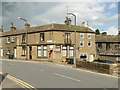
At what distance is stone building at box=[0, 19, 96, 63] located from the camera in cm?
2925

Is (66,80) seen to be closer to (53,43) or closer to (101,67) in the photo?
(101,67)

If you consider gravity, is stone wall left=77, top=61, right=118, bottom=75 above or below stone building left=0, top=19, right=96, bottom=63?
below

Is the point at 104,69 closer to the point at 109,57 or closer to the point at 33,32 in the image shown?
the point at 109,57

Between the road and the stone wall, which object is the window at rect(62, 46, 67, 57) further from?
the road

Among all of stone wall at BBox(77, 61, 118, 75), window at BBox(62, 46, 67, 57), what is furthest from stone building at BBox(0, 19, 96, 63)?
stone wall at BBox(77, 61, 118, 75)

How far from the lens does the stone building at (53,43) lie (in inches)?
1152

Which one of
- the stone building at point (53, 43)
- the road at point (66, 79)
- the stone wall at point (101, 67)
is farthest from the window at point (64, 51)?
the road at point (66, 79)

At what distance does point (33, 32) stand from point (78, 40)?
1188 centimetres

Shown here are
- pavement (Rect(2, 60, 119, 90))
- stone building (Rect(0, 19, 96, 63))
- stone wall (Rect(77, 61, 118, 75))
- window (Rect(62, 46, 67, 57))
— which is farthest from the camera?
window (Rect(62, 46, 67, 57))

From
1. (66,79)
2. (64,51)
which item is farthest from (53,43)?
(66,79)

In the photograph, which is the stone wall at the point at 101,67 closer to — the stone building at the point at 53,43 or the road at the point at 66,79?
the road at the point at 66,79

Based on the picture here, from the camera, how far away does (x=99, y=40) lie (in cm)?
3766

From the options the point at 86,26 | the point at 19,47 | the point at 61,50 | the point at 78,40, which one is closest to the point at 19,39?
the point at 19,47

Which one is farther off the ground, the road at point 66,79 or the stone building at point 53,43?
Answer: the stone building at point 53,43
